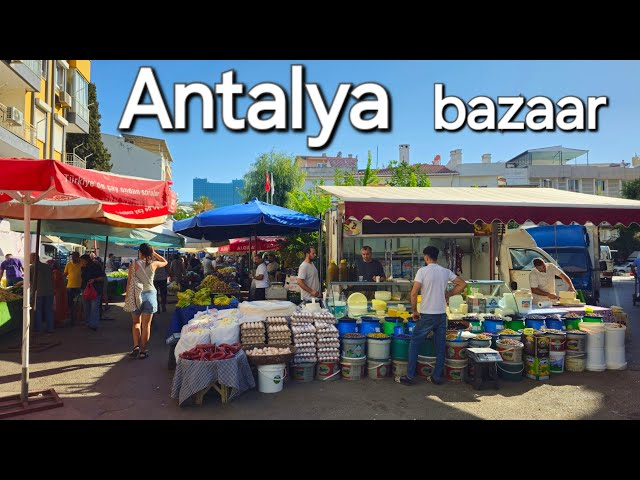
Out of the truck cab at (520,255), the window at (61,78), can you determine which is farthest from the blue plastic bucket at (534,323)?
the window at (61,78)

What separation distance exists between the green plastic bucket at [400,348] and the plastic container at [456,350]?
0.57 meters

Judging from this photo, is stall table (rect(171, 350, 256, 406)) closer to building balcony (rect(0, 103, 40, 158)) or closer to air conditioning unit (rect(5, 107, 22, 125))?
building balcony (rect(0, 103, 40, 158))

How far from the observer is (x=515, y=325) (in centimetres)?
708

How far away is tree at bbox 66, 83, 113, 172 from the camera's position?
32719mm

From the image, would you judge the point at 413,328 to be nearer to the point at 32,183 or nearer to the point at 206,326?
the point at 206,326

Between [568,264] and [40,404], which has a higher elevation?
[568,264]

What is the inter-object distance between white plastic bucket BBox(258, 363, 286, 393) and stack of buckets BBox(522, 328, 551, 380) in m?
3.58

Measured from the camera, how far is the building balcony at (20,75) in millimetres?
16766

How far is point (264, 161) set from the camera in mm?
39656

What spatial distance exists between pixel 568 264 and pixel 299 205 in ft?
33.7

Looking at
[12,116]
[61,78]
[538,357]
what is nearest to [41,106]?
[61,78]

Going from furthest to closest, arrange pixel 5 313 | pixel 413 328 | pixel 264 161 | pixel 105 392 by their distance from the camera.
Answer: pixel 264 161, pixel 5 313, pixel 413 328, pixel 105 392
